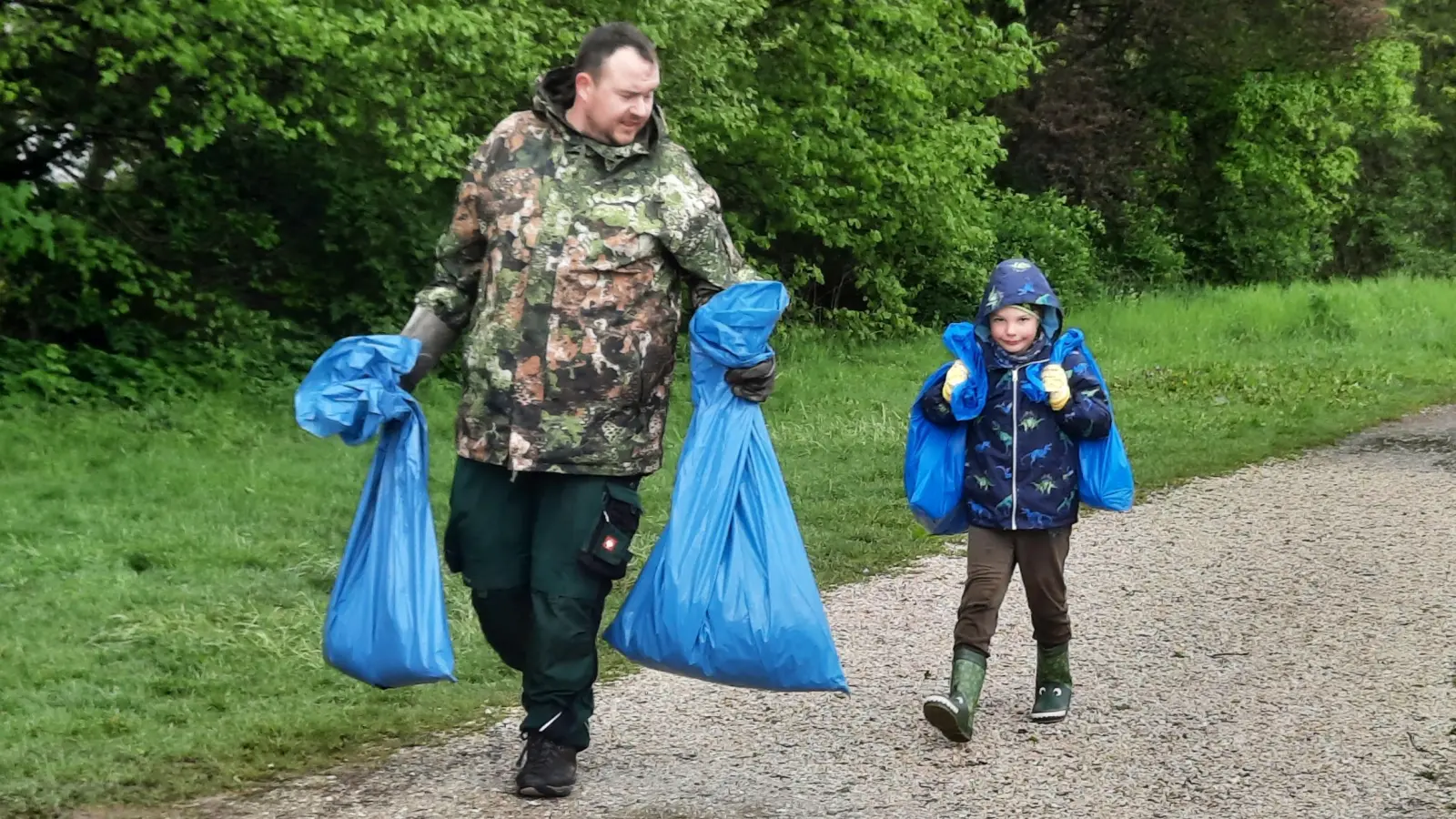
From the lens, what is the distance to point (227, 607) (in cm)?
617

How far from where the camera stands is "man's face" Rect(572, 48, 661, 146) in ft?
→ 12.8

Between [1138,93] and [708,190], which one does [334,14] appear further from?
[1138,93]

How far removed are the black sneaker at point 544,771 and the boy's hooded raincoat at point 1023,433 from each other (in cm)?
142

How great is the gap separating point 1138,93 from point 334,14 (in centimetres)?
2072

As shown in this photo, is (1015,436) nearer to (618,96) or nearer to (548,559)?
(548,559)

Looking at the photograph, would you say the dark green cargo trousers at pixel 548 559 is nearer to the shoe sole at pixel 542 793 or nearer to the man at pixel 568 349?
the man at pixel 568 349

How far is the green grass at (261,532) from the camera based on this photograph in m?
4.62

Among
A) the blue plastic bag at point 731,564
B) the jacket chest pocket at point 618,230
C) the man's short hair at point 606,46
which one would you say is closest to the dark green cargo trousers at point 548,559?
the blue plastic bag at point 731,564

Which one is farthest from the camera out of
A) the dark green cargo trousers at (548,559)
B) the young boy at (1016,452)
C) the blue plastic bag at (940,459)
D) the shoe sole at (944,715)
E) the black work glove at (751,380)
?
the blue plastic bag at (940,459)

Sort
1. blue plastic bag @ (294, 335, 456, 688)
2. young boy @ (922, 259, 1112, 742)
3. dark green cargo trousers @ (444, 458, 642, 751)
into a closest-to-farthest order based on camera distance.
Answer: blue plastic bag @ (294, 335, 456, 688) → dark green cargo trousers @ (444, 458, 642, 751) → young boy @ (922, 259, 1112, 742)

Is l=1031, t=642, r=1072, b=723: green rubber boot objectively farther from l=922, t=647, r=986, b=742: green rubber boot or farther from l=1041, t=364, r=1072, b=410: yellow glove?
l=1041, t=364, r=1072, b=410: yellow glove

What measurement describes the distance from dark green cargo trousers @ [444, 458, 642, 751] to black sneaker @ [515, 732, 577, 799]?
28 millimetres

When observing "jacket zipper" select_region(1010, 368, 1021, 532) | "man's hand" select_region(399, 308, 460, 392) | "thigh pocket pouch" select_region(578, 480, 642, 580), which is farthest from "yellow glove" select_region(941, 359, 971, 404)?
"man's hand" select_region(399, 308, 460, 392)

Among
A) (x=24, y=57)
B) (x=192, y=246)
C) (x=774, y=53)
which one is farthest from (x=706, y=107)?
(x=24, y=57)
